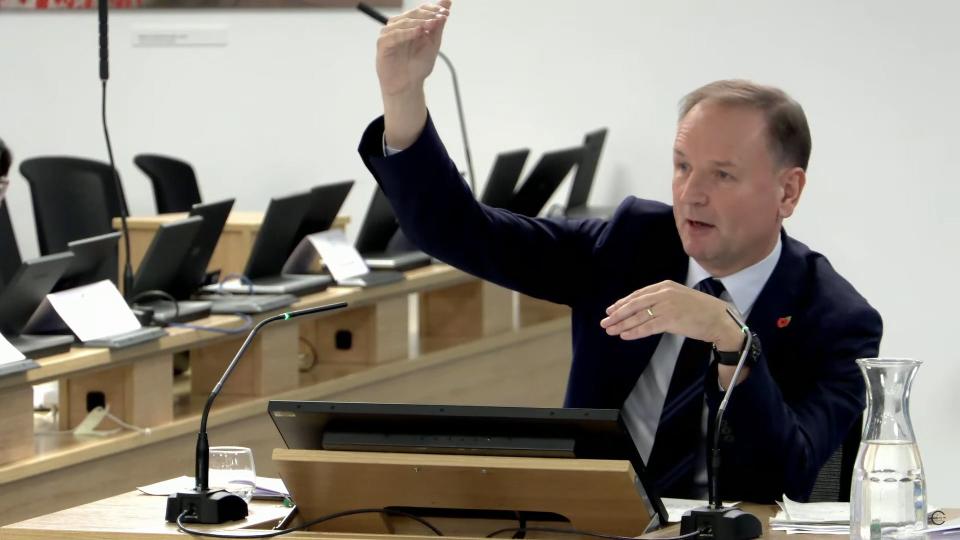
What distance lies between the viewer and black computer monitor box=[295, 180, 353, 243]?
465 cm

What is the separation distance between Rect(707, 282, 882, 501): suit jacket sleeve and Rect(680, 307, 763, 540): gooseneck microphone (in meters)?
0.21

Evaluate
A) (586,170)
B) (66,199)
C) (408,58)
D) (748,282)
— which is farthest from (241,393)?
(586,170)

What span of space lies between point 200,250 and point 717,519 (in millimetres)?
2509

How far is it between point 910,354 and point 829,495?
3501 mm

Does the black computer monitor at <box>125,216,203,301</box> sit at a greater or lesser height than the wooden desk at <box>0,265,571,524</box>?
greater

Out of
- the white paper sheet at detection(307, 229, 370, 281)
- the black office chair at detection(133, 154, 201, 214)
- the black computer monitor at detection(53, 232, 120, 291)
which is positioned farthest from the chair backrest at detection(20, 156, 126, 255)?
the black computer monitor at detection(53, 232, 120, 291)

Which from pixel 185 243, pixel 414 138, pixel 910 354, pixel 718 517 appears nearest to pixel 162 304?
pixel 185 243

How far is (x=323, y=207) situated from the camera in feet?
15.4

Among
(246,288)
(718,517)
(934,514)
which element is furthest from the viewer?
(246,288)

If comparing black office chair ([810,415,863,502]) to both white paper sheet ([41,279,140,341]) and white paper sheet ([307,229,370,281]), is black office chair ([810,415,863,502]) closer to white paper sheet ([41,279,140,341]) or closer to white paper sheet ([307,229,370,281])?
white paper sheet ([41,279,140,341])

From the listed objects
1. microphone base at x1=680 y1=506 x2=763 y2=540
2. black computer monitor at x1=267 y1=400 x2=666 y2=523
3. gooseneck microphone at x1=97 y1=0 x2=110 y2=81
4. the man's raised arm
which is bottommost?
microphone base at x1=680 y1=506 x2=763 y2=540

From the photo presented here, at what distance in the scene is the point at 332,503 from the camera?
212 cm

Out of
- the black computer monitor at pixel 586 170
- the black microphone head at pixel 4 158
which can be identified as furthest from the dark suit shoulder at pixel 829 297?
the black computer monitor at pixel 586 170

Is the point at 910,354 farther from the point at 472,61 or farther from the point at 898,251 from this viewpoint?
the point at 472,61
